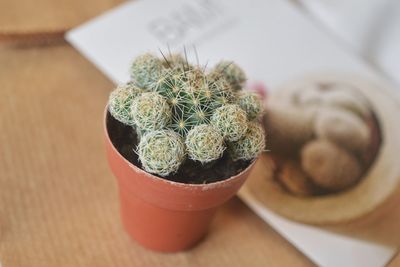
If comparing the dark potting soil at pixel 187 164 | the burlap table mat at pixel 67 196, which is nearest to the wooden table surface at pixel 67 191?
the burlap table mat at pixel 67 196

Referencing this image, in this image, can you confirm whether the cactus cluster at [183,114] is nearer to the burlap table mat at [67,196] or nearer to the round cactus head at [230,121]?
the round cactus head at [230,121]

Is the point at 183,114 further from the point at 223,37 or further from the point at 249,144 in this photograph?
the point at 223,37

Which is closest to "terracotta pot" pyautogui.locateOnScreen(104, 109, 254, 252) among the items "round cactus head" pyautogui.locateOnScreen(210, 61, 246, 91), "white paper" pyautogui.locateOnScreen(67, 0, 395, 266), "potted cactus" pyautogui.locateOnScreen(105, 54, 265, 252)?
"potted cactus" pyautogui.locateOnScreen(105, 54, 265, 252)

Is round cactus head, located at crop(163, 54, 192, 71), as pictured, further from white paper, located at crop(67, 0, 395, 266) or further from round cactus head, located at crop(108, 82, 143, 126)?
white paper, located at crop(67, 0, 395, 266)

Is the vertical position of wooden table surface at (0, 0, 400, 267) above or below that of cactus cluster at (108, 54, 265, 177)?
below

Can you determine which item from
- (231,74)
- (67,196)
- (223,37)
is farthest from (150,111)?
(223,37)
